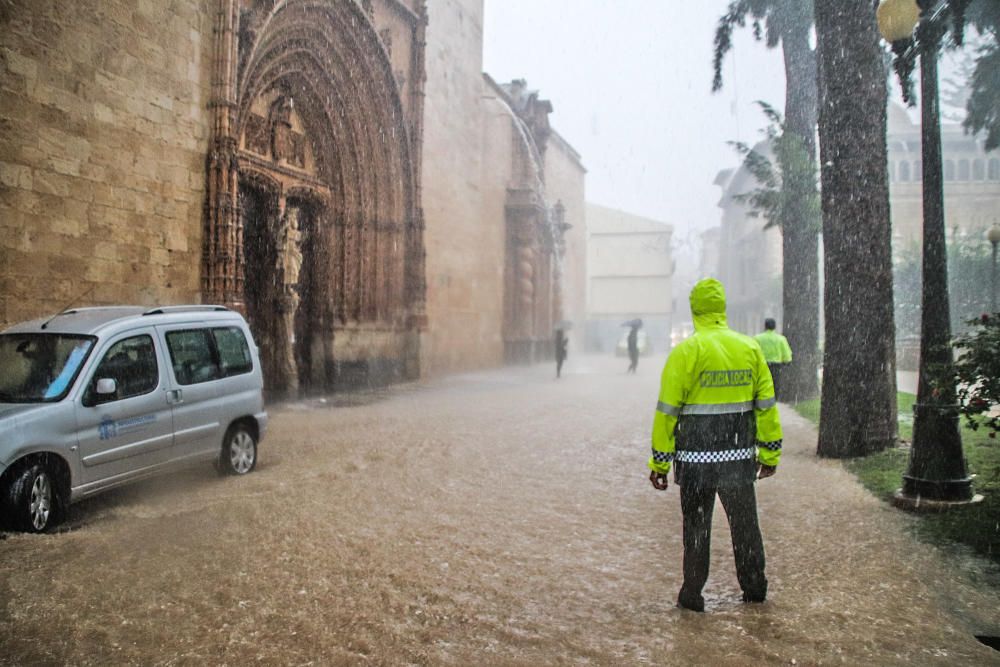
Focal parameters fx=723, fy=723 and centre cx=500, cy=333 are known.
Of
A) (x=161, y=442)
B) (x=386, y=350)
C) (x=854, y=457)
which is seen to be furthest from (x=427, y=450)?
(x=386, y=350)

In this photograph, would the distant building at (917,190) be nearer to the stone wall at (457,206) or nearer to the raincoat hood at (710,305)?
the stone wall at (457,206)

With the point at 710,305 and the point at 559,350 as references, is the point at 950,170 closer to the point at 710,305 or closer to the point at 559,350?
the point at 559,350

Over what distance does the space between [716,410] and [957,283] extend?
1240 inches

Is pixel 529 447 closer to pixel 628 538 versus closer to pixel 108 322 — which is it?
pixel 628 538

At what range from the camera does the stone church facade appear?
28.9ft

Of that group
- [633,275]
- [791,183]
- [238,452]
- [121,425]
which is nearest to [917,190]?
[633,275]

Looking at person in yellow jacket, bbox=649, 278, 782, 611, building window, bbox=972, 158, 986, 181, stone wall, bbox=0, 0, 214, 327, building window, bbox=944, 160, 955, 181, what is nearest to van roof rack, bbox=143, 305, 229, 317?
stone wall, bbox=0, 0, 214, 327

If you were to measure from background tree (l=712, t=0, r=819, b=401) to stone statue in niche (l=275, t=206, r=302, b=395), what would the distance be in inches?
384

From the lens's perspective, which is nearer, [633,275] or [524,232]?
[524,232]

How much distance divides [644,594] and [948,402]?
354 cm

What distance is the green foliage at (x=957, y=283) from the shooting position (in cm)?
2865

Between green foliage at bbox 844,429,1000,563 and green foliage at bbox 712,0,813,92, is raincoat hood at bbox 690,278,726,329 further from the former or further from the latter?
green foliage at bbox 712,0,813,92

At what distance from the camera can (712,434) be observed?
3900 mm

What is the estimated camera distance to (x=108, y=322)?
6340 millimetres
